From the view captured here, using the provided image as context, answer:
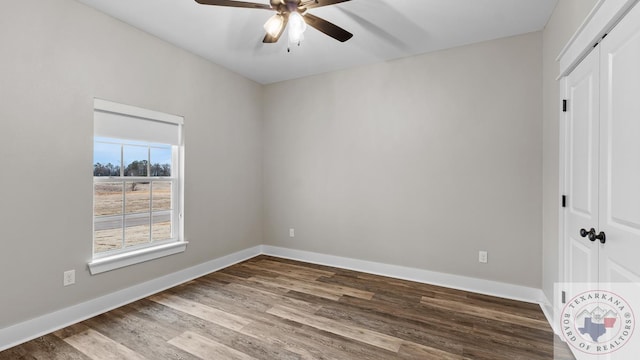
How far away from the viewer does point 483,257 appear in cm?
308

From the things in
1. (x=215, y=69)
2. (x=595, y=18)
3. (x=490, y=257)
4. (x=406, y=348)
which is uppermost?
(x=215, y=69)

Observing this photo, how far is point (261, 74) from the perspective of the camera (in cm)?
409

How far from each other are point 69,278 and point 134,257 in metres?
0.52

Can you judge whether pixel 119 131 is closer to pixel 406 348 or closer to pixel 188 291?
pixel 188 291

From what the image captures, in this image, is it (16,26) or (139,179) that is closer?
(16,26)

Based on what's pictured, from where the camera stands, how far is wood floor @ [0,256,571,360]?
6.61 feet

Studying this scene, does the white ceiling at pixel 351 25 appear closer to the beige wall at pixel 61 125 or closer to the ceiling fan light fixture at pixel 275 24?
the beige wall at pixel 61 125

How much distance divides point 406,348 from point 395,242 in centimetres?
159

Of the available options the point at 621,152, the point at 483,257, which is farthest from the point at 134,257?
the point at 621,152

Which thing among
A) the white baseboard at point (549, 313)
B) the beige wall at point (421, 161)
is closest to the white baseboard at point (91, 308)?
the beige wall at point (421, 161)

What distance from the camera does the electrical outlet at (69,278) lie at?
2373 millimetres

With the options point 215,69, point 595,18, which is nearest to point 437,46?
point 595,18

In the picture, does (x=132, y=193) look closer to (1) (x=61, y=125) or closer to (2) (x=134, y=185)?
(2) (x=134, y=185)

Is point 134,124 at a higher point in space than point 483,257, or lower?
higher
